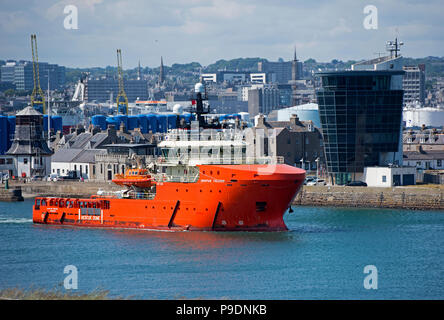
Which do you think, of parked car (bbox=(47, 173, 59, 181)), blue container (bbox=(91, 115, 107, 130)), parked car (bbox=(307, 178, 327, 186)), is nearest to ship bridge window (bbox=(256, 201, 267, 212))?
parked car (bbox=(307, 178, 327, 186))

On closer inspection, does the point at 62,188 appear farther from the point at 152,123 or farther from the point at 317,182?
the point at 152,123

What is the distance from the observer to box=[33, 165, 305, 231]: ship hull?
6066 centimetres

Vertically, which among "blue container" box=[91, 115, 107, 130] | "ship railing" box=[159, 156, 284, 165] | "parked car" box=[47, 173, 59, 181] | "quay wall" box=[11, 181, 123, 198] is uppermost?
"ship railing" box=[159, 156, 284, 165]

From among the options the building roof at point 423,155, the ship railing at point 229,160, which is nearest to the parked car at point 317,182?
the building roof at point 423,155

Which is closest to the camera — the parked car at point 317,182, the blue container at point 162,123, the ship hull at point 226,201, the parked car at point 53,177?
the ship hull at point 226,201

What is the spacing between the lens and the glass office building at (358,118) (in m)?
87.6

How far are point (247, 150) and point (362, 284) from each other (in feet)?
62.6

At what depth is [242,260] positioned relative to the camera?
5334cm

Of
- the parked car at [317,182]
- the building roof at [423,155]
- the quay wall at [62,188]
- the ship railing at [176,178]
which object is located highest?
the ship railing at [176,178]

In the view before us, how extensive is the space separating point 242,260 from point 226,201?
8.60 meters

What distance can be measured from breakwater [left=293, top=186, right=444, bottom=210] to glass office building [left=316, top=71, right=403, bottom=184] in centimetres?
602

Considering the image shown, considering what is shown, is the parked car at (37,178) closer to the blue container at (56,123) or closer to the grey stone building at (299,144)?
the grey stone building at (299,144)

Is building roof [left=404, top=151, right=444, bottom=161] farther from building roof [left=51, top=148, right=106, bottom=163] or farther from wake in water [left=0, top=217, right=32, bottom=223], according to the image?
wake in water [left=0, top=217, right=32, bottom=223]

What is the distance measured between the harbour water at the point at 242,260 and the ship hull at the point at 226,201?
3.16 feet
